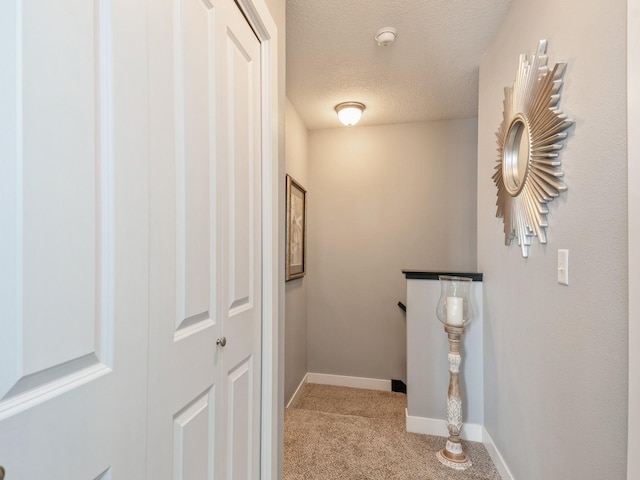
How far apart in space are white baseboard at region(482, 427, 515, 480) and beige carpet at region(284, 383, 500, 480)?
0.03m

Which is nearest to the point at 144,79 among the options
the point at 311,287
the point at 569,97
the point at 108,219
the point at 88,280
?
the point at 108,219

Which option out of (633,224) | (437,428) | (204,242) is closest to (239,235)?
(204,242)

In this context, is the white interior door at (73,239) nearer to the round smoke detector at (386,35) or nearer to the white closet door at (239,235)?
the white closet door at (239,235)

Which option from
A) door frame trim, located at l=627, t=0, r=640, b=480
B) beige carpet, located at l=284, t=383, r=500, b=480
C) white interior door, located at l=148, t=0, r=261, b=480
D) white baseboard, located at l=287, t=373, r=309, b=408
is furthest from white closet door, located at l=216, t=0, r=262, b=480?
white baseboard, located at l=287, t=373, r=309, b=408

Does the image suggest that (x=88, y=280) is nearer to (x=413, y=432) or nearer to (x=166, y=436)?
(x=166, y=436)

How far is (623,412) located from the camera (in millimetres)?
922

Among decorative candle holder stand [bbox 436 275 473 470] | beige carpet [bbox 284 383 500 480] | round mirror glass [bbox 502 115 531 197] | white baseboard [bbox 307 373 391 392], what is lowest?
white baseboard [bbox 307 373 391 392]

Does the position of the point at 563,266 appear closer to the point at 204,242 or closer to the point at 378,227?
the point at 204,242

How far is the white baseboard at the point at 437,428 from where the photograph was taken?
214cm

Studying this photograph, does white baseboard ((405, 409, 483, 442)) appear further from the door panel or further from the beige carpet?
the door panel

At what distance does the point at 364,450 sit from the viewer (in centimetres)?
202

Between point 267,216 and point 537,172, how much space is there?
1.14 meters

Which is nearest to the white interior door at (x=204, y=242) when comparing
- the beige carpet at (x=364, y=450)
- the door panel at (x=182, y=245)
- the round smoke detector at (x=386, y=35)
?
the door panel at (x=182, y=245)

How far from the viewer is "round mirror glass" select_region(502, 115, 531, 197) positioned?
1505mm
